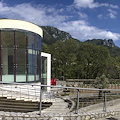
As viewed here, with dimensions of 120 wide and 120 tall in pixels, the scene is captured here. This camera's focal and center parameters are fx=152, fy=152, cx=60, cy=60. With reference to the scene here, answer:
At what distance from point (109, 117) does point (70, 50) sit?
38661 millimetres

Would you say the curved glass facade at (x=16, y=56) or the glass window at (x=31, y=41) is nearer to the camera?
the curved glass facade at (x=16, y=56)

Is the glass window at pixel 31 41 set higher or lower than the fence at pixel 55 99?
higher

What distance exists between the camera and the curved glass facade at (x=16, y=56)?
13505mm

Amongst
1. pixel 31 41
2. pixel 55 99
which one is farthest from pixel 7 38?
pixel 55 99

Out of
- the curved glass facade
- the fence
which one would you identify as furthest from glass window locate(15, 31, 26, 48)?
the fence

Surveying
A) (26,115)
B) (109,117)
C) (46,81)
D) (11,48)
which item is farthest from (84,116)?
(46,81)

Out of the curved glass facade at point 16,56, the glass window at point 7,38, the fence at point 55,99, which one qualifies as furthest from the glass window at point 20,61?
the fence at point 55,99

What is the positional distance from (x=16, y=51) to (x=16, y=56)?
455 millimetres

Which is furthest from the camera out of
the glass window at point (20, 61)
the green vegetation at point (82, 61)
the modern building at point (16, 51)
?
the green vegetation at point (82, 61)

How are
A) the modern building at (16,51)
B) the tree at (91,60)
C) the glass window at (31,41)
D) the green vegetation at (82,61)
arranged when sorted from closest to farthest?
the modern building at (16,51)
the glass window at (31,41)
the tree at (91,60)
the green vegetation at (82,61)

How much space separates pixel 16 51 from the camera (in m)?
13.8

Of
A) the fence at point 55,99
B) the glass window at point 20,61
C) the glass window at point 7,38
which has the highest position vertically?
the glass window at point 7,38

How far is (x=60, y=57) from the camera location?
44.0 metres

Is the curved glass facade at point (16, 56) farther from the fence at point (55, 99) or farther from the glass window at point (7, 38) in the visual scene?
the fence at point (55, 99)
